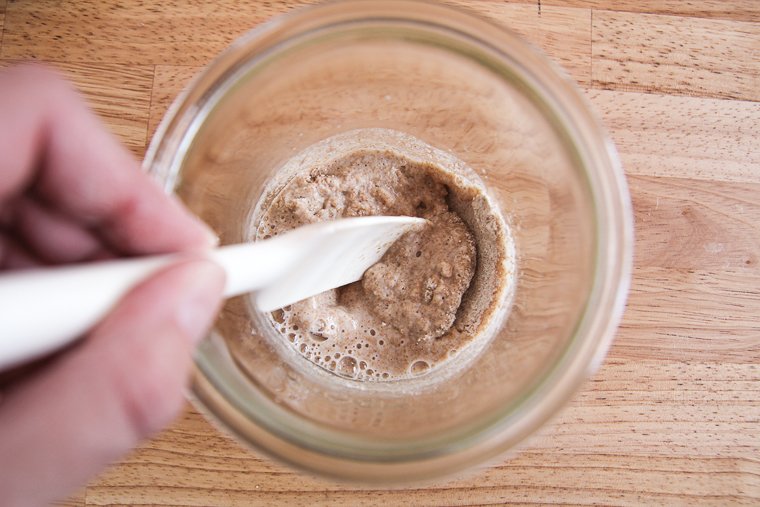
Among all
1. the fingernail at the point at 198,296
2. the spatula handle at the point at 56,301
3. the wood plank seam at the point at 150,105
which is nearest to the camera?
the spatula handle at the point at 56,301

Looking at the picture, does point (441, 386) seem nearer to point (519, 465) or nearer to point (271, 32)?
point (519, 465)

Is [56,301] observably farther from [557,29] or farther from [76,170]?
[557,29]

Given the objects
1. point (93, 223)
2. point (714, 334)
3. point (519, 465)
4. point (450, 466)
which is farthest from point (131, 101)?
point (714, 334)

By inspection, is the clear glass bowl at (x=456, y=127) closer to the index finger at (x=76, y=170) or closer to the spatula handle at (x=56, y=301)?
the index finger at (x=76, y=170)

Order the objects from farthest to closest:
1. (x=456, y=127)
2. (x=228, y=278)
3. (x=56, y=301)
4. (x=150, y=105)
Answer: (x=150, y=105)
(x=456, y=127)
(x=228, y=278)
(x=56, y=301)

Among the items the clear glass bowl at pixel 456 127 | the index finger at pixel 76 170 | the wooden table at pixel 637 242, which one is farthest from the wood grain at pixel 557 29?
the index finger at pixel 76 170

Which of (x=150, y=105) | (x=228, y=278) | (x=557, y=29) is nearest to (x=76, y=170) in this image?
(x=228, y=278)
